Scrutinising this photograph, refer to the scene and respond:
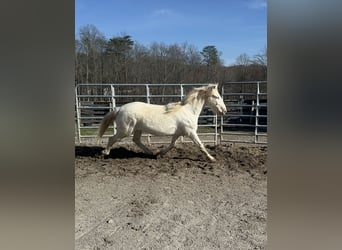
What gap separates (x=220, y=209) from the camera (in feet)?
6.15

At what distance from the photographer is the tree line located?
16.7 feet

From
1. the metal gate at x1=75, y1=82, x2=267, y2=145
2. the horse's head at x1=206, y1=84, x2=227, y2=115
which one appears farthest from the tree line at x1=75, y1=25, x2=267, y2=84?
the horse's head at x1=206, y1=84, x2=227, y2=115

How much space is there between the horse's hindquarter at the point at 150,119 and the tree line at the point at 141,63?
169cm

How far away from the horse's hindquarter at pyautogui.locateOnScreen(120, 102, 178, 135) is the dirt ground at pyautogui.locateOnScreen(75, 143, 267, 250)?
28 cm

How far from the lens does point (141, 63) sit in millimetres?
5703

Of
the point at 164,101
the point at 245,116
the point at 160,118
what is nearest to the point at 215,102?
the point at 160,118

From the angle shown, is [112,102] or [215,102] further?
[112,102]

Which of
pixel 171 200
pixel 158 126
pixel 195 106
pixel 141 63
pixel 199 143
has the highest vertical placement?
pixel 141 63

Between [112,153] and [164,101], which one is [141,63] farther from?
[112,153]

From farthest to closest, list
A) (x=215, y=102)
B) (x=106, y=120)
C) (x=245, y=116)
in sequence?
(x=245, y=116), (x=215, y=102), (x=106, y=120)

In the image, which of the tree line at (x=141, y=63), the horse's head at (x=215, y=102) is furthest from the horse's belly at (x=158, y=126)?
the tree line at (x=141, y=63)

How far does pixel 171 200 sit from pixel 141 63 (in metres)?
3.96

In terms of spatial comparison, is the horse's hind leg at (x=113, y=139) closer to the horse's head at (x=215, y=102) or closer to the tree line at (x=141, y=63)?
the horse's head at (x=215, y=102)
